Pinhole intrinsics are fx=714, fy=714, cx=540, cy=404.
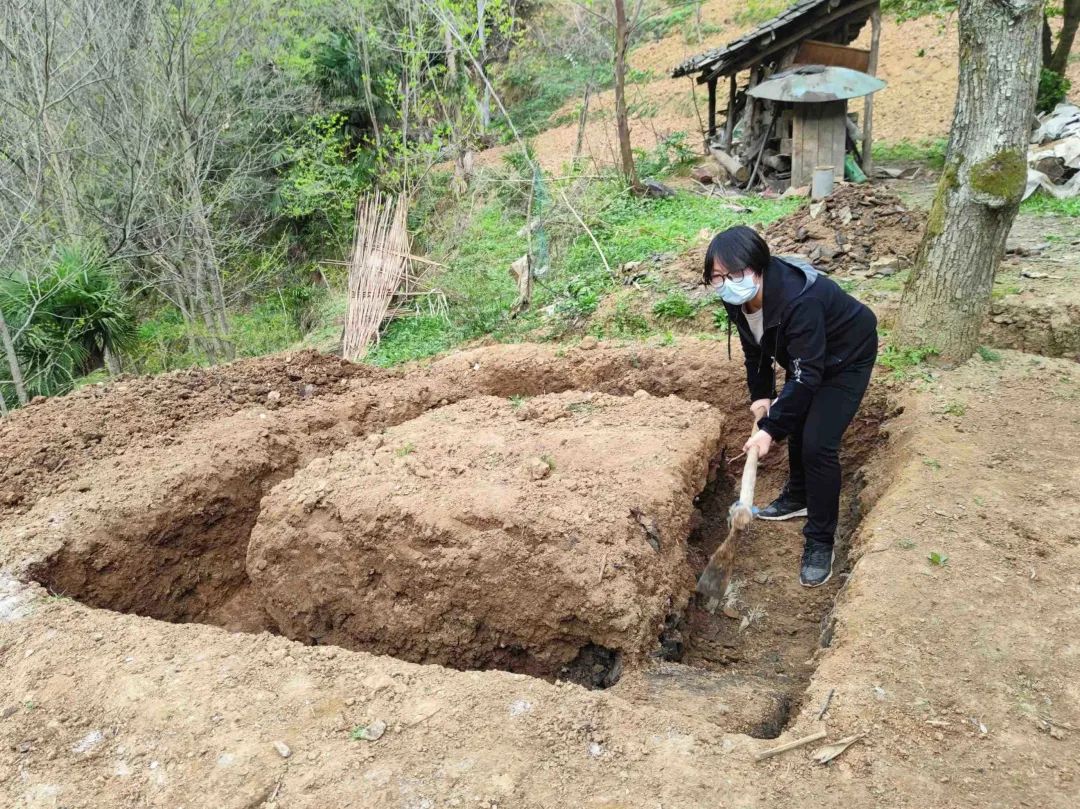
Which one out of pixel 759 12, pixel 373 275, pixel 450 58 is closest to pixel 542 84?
pixel 759 12

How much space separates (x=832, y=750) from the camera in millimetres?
2158

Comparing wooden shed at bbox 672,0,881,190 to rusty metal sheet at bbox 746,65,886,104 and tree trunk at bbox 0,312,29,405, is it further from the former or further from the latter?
tree trunk at bbox 0,312,29,405

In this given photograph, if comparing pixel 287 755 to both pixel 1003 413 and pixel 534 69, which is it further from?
pixel 534 69

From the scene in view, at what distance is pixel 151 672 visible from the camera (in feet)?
9.01

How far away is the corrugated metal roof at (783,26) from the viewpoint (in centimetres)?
1084

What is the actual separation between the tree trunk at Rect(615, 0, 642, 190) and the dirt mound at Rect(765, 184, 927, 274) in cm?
367

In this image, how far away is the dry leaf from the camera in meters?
2.14

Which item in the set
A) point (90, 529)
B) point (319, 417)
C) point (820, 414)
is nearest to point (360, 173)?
point (319, 417)

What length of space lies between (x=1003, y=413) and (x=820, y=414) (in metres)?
1.46

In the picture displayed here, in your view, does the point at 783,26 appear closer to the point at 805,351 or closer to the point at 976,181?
the point at 976,181

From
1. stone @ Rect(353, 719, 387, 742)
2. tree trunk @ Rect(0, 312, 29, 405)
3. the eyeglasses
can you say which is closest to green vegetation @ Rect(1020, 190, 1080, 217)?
the eyeglasses

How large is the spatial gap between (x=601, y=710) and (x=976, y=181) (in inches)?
149

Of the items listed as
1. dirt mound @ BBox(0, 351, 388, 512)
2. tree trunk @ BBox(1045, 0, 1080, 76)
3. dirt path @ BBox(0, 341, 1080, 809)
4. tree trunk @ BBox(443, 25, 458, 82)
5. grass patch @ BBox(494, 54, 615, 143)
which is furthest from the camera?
grass patch @ BBox(494, 54, 615, 143)

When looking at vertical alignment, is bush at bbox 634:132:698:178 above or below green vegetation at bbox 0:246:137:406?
above
